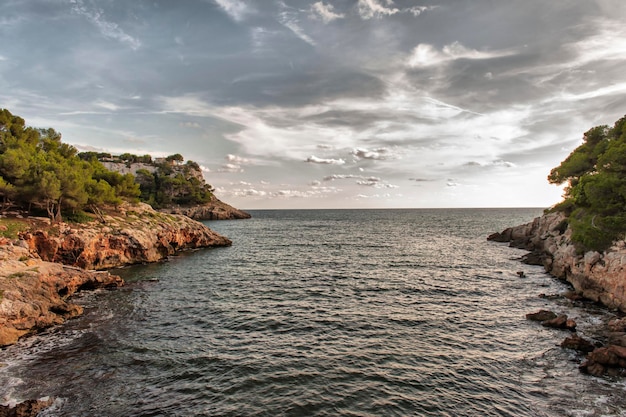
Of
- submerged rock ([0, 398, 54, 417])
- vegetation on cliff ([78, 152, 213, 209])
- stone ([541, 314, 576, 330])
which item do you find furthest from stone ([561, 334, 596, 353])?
vegetation on cliff ([78, 152, 213, 209])

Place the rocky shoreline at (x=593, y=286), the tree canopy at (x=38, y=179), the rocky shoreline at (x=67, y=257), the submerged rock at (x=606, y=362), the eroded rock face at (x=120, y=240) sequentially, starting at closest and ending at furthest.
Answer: the submerged rock at (x=606, y=362) < the rocky shoreline at (x=593, y=286) < the rocky shoreline at (x=67, y=257) < the eroded rock face at (x=120, y=240) < the tree canopy at (x=38, y=179)

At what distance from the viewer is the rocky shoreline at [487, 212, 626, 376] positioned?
19031 millimetres

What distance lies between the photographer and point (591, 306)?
97.8ft

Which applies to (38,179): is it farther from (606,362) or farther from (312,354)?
(606,362)

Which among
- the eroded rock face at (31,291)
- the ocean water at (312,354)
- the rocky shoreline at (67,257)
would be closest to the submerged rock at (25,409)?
the rocky shoreline at (67,257)

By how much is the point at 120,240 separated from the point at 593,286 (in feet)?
183

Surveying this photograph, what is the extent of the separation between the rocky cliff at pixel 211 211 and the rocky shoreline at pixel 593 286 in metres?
127

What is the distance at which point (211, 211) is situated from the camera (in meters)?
155

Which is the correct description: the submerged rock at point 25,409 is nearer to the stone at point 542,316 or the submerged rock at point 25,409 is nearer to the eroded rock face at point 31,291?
the eroded rock face at point 31,291

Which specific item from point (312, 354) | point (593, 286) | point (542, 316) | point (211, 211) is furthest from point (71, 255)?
point (211, 211)

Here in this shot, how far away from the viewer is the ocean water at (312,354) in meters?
15.8

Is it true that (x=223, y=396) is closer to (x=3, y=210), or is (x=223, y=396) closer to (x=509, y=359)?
(x=509, y=359)

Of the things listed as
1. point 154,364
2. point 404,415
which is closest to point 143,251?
point 154,364

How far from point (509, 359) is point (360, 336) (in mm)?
9321
